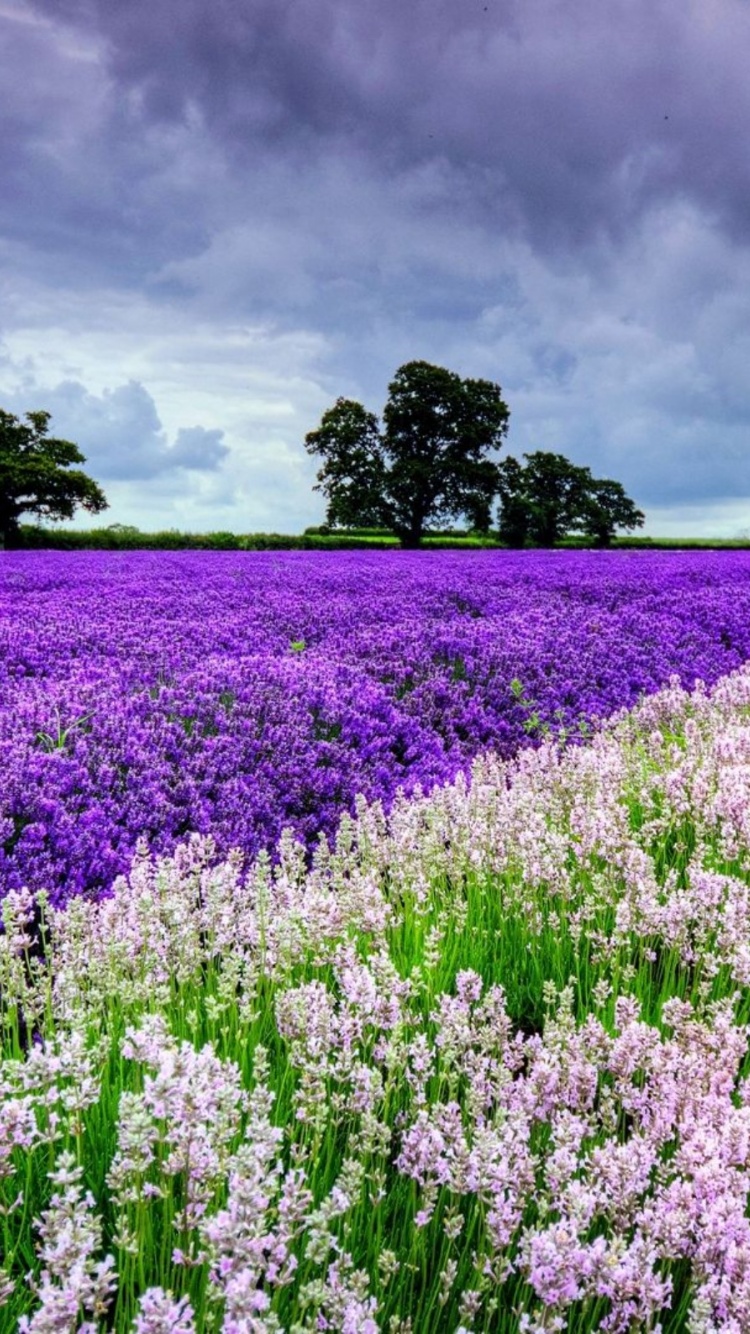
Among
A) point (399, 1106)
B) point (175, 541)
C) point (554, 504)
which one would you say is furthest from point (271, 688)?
point (554, 504)

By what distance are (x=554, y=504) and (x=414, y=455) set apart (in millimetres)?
10230

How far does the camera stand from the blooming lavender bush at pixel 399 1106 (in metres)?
1.45

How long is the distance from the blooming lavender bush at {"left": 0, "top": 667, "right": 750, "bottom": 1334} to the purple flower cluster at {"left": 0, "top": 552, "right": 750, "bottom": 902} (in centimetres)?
102

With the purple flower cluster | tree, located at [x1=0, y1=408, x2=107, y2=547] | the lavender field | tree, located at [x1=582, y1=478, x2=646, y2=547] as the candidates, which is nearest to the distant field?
tree, located at [x1=0, y1=408, x2=107, y2=547]

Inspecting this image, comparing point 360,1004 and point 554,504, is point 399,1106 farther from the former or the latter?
point 554,504

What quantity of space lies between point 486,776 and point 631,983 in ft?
6.92

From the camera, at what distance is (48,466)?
122 feet

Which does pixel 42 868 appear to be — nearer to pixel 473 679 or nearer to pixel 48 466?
pixel 473 679

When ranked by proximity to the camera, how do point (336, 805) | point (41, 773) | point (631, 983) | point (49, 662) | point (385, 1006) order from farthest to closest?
1. point (49, 662)
2. point (336, 805)
3. point (41, 773)
4. point (631, 983)
5. point (385, 1006)

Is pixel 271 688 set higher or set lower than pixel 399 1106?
higher

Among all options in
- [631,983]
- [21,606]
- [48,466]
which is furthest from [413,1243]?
[48,466]

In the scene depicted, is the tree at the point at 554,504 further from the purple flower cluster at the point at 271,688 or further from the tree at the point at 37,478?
the purple flower cluster at the point at 271,688

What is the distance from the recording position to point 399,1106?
2281 mm

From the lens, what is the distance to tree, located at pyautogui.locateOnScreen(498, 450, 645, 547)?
144 feet
